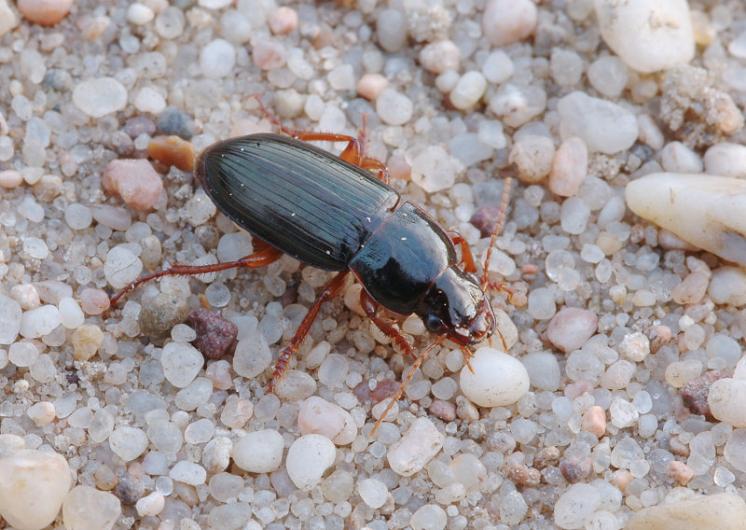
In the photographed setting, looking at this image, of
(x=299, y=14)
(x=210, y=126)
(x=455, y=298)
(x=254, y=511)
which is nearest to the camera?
(x=254, y=511)

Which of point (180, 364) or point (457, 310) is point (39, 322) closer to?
point (180, 364)

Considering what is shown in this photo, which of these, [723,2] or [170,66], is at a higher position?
[723,2]

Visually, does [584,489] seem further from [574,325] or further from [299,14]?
[299,14]

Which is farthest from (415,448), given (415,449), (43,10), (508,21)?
(43,10)

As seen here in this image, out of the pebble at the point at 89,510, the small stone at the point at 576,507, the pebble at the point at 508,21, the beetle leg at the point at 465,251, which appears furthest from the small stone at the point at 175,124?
the small stone at the point at 576,507

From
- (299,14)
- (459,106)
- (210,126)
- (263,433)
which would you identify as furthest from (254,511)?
(299,14)

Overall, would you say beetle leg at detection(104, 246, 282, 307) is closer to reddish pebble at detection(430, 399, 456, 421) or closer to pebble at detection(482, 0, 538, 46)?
reddish pebble at detection(430, 399, 456, 421)

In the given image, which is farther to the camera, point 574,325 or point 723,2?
point 723,2
